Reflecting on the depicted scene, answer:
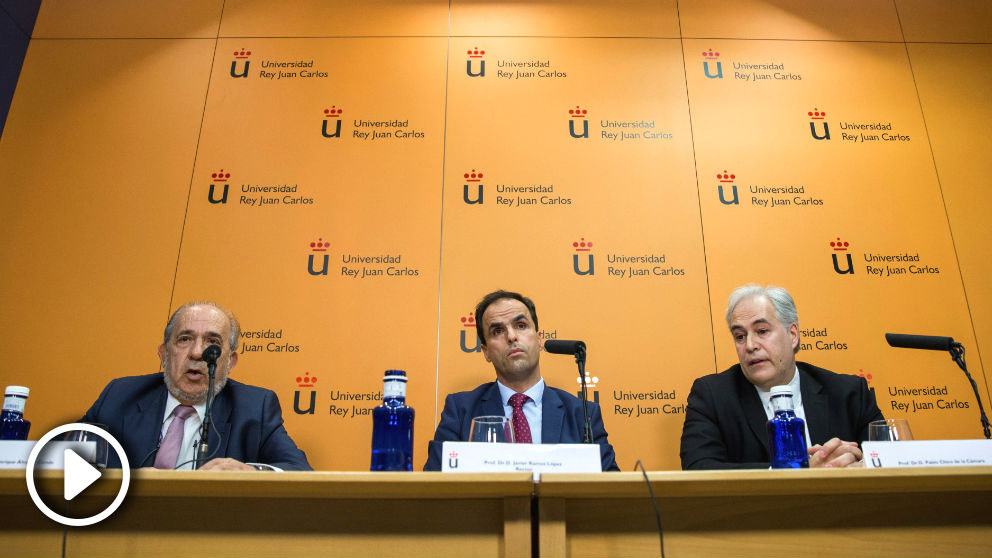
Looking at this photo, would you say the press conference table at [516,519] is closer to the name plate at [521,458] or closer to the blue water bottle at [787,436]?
the name plate at [521,458]

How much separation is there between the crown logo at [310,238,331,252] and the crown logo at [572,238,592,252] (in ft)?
3.87

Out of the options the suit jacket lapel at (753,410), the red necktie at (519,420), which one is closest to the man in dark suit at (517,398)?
the red necktie at (519,420)

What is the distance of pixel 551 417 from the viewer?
2295 millimetres

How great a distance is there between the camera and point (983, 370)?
2857 mm

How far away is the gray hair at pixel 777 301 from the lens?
237 cm

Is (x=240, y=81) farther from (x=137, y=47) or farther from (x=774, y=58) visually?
(x=774, y=58)

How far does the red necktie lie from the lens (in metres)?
2.23

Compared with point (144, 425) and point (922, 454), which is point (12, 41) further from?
point (922, 454)

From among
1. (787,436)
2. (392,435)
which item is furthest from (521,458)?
(787,436)

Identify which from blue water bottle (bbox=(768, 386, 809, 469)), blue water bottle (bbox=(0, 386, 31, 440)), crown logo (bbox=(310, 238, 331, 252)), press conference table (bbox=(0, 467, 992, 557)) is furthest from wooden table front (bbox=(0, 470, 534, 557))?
crown logo (bbox=(310, 238, 331, 252))

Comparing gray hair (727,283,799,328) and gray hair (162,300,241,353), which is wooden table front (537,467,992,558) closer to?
gray hair (727,283,799,328)

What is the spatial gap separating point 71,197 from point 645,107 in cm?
293

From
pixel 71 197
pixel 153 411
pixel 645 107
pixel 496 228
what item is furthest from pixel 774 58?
pixel 71 197

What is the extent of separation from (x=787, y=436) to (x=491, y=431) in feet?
2.43
